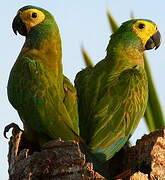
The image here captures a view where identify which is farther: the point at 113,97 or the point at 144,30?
the point at 144,30

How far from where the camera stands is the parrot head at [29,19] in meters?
5.16

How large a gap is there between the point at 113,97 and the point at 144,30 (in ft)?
4.52

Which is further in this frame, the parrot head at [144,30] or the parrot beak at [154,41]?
the parrot beak at [154,41]

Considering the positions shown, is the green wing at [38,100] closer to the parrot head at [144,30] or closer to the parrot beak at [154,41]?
the parrot head at [144,30]

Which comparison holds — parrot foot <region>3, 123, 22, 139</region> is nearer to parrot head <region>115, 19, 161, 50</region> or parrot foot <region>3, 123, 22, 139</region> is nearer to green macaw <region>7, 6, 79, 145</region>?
green macaw <region>7, 6, 79, 145</region>

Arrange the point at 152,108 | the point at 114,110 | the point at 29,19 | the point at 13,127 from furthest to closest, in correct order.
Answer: the point at 152,108
the point at 29,19
the point at 114,110
the point at 13,127

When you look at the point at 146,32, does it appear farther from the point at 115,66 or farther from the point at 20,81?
the point at 20,81

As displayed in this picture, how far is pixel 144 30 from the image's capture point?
19.3 feet

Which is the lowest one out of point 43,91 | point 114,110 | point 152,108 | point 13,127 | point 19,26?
point 152,108

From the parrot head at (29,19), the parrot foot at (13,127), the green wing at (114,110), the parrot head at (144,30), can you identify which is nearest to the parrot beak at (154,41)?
the parrot head at (144,30)

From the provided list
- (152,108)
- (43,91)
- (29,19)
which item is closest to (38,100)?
(43,91)

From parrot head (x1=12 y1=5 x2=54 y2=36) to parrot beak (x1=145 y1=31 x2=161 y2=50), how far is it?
128 cm

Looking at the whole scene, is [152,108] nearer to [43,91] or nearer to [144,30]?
[144,30]

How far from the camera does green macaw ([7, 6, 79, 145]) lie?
429 cm
